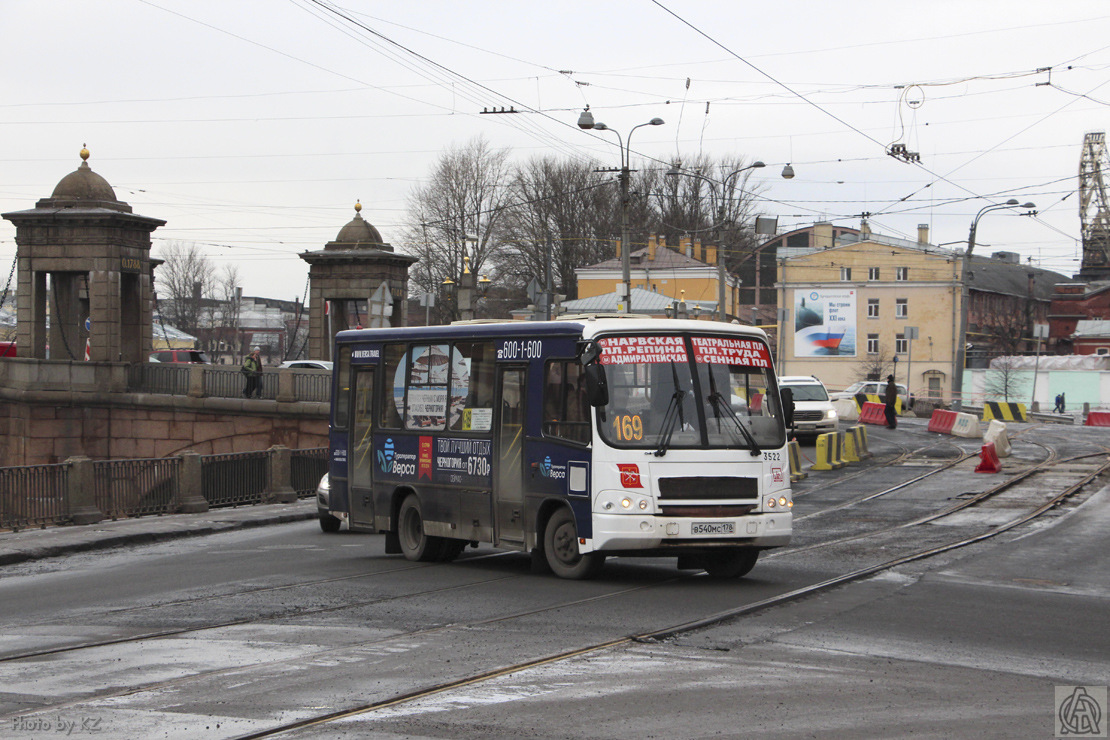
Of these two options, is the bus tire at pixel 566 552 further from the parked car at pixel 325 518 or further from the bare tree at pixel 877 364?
the bare tree at pixel 877 364

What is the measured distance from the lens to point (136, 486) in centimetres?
2181

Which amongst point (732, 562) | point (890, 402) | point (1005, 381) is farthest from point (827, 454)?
point (1005, 381)

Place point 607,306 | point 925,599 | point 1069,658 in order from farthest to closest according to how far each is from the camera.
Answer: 1. point 607,306
2. point 925,599
3. point 1069,658

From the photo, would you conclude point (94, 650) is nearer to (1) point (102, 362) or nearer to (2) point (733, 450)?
(2) point (733, 450)

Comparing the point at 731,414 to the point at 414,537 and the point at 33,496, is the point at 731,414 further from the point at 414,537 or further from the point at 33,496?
the point at 33,496

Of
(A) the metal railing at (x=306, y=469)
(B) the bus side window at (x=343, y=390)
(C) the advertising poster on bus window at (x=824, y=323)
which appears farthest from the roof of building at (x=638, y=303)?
(B) the bus side window at (x=343, y=390)

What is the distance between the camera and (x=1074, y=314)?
328ft

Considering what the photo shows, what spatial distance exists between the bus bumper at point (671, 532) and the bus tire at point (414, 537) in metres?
3.07

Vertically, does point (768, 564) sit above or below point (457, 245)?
below

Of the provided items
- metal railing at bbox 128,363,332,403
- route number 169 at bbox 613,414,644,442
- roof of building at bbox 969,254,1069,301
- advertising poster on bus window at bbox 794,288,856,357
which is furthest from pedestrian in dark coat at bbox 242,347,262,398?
roof of building at bbox 969,254,1069,301

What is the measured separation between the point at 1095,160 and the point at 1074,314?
51.2 feet

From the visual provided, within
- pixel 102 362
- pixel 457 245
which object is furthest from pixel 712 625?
pixel 457 245

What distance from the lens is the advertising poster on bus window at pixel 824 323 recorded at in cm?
8688

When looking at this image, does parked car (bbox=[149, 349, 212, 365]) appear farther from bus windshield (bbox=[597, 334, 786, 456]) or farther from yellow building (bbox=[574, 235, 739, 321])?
bus windshield (bbox=[597, 334, 786, 456])
